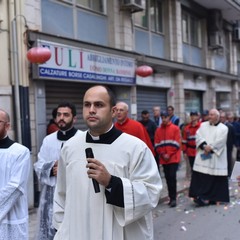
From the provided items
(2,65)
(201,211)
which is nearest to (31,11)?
(2,65)

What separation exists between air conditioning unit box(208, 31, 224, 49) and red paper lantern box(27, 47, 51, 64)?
1190 centimetres

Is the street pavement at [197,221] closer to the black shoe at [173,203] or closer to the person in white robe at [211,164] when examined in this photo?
the black shoe at [173,203]

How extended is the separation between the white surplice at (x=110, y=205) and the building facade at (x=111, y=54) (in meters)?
5.24

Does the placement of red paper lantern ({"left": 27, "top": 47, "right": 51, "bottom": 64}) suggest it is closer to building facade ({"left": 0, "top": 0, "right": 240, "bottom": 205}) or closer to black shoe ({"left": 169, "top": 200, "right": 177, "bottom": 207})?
building facade ({"left": 0, "top": 0, "right": 240, "bottom": 205})

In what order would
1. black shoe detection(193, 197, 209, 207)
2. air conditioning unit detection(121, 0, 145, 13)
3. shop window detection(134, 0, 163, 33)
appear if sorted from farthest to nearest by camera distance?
shop window detection(134, 0, 163, 33)
air conditioning unit detection(121, 0, 145, 13)
black shoe detection(193, 197, 209, 207)

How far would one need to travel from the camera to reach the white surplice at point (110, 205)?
2.63 meters

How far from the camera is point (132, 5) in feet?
37.3

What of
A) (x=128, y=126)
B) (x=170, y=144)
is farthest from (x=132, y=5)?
(x=128, y=126)

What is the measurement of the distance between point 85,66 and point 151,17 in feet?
17.5

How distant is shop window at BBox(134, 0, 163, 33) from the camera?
13.4 metres

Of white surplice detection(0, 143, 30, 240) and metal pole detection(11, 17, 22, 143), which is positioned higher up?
metal pole detection(11, 17, 22, 143)

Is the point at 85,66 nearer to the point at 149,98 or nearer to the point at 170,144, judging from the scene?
the point at 170,144

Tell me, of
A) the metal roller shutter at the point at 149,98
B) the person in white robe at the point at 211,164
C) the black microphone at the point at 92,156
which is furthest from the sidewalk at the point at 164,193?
the black microphone at the point at 92,156

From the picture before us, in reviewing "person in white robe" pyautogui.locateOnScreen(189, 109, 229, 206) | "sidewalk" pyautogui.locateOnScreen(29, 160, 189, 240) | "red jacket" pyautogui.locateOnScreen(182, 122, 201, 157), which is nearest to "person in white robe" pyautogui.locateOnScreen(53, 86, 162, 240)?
"sidewalk" pyautogui.locateOnScreen(29, 160, 189, 240)
